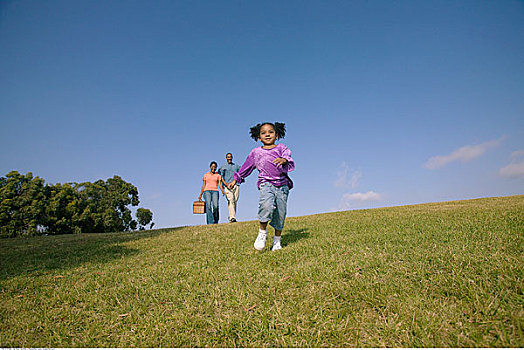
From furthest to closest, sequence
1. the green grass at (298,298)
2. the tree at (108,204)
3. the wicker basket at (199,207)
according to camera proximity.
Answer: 1. the tree at (108,204)
2. the wicker basket at (199,207)
3. the green grass at (298,298)

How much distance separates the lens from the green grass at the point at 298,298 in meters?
2.53

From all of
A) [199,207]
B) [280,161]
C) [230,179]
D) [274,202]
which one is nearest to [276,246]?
[274,202]

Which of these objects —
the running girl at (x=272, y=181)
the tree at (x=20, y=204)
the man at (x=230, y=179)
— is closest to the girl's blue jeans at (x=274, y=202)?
the running girl at (x=272, y=181)

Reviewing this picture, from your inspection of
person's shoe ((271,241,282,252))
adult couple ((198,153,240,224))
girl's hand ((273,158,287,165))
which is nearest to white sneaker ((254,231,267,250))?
person's shoe ((271,241,282,252))

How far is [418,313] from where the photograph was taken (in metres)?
2.65

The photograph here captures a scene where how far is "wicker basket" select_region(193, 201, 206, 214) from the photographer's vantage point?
45.7ft

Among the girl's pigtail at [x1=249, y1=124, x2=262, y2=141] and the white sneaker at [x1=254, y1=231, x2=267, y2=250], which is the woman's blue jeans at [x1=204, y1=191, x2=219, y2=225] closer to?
the girl's pigtail at [x1=249, y1=124, x2=262, y2=141]

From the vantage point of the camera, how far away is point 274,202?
5812mm

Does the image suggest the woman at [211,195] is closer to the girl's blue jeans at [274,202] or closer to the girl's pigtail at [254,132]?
the girl's pigtail at [254,132]

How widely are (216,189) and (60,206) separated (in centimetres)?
1484

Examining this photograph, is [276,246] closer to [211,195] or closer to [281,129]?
[281,129]

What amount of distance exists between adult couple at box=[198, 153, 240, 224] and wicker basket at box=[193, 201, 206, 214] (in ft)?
1.06

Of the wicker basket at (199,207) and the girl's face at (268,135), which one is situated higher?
the girl's face at (268,135)

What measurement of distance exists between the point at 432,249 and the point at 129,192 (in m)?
28.7
